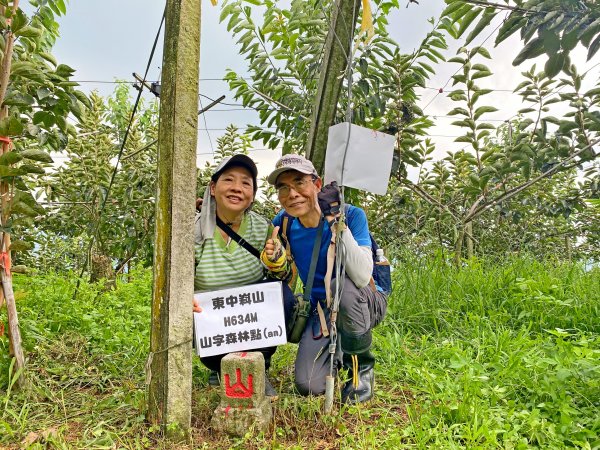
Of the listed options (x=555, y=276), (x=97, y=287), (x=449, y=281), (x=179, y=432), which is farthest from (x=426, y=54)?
(x=97, y=287)

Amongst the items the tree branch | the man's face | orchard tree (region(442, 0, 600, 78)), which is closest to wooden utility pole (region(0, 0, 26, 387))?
the man's face

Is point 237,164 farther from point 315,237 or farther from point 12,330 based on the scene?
point 12,330

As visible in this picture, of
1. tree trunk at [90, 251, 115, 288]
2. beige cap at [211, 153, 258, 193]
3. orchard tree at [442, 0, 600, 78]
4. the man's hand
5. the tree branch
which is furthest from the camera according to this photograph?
tree trunk at [90, 251, 115, 288]

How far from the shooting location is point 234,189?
2.31 m

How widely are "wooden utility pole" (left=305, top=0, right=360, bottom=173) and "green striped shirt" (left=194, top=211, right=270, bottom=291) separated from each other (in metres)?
0.49

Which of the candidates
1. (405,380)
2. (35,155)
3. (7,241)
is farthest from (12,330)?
(405,380)

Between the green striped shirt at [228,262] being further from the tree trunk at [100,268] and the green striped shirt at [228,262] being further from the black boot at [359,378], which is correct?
the tree trunk at [100,268]

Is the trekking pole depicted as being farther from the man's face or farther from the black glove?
the man's face

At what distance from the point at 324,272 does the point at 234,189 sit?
23.1 inches

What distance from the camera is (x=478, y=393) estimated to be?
2258mm

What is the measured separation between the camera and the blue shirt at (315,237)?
230cm

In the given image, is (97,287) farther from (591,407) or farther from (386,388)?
(591,407)

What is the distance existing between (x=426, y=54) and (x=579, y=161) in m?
1.30

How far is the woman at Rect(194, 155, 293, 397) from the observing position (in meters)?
2.32
